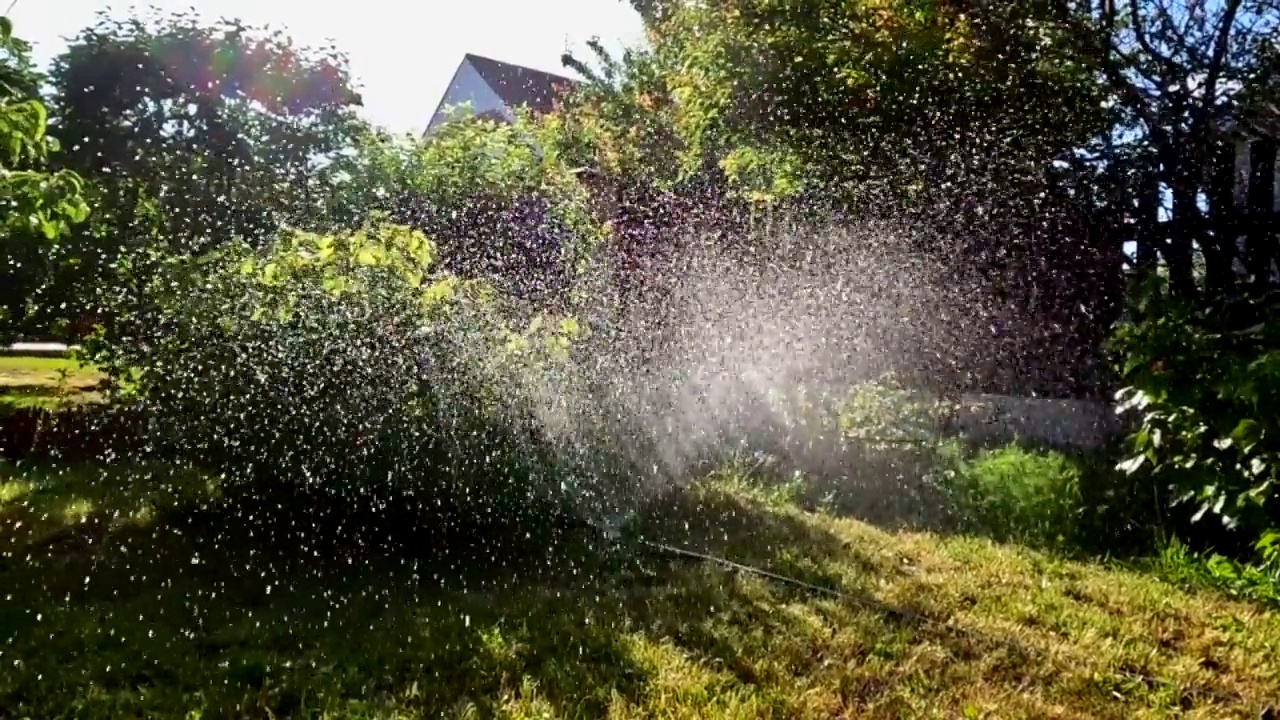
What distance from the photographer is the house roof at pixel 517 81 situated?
19422 mm

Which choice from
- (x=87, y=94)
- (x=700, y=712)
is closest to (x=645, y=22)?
(x=87, y=94)

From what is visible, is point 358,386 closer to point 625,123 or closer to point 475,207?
point 475,207

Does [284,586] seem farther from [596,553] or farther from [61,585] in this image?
[596,553]

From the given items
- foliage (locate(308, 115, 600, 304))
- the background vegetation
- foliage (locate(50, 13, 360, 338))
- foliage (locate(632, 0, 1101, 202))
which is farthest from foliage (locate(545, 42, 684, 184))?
foliage (locate(50, 13, 360, 338))

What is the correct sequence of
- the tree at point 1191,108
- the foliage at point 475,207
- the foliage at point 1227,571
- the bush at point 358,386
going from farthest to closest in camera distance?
the foliage at point 475,207
the tree at point 1191,108
the bush at point 358,386
the foliage at point 1227,571

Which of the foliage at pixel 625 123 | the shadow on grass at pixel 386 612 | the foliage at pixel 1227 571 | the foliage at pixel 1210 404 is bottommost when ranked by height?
the shadow on grass at pixel 386 612

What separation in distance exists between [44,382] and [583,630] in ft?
27.5

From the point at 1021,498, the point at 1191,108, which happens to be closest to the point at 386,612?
the point at 1021,498

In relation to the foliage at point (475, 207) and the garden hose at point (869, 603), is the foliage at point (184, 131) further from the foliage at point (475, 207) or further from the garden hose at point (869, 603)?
the garden hose at point (869, 603)

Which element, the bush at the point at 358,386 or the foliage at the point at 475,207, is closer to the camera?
the bush at the point at 358,386

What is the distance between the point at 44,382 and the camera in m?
9.37

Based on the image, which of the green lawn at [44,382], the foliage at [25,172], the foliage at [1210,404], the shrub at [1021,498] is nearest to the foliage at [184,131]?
the green lawn at [44,382]

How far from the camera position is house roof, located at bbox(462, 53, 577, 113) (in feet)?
63.7

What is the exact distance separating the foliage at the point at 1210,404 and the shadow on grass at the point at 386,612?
48.2 inches
